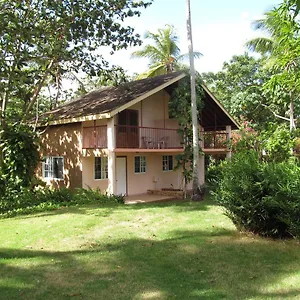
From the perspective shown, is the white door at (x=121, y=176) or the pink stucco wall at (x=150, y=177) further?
the pink stucco wall at (x=150, y=177)

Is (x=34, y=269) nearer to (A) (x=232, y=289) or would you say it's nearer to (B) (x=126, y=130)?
(A) (x=232, y=289)

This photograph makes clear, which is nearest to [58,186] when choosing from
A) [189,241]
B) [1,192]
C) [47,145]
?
[47,145]

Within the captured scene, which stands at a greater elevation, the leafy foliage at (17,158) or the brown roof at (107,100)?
the brown roof at (107,100)

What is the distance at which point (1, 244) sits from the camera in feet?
26.5

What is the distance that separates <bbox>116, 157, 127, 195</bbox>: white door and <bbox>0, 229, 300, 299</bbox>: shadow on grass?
34.1ft

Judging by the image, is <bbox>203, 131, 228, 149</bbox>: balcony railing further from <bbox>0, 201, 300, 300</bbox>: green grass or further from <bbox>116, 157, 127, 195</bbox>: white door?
<bbox>0, 201, 300, 300</bbox>: green grass

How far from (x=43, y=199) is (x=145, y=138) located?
587 centimetres

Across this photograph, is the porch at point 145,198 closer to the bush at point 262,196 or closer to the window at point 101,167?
the window at point 101,167

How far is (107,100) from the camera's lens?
18375 millimetres

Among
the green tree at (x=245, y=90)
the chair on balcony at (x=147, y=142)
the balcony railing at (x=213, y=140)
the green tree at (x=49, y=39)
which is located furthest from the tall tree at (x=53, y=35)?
the green tree at (x=245, y=90)

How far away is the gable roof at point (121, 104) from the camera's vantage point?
16.4 m

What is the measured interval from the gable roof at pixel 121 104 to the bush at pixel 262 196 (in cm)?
853

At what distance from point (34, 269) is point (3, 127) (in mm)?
11106

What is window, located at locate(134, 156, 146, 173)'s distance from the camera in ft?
64.3
